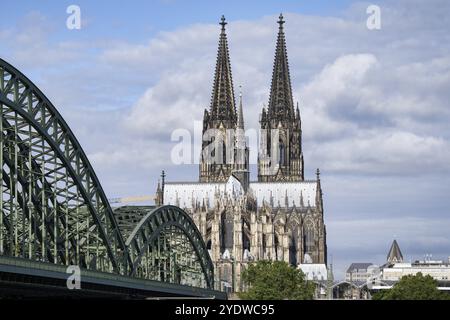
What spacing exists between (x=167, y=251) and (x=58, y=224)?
145ft

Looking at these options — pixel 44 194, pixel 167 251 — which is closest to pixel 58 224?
pixel 44 194

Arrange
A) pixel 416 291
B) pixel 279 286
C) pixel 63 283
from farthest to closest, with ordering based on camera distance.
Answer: pixel 416 291
pixel 279 286
pixel 63 283

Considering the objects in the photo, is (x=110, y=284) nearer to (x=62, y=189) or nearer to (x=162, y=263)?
(x=62, y=189)

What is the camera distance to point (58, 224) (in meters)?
108

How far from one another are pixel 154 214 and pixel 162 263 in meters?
18.8

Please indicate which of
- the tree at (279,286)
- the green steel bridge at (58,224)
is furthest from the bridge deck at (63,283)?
the tree at (279,286)

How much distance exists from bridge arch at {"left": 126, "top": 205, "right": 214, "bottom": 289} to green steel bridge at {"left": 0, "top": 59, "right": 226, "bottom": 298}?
16 centimetres

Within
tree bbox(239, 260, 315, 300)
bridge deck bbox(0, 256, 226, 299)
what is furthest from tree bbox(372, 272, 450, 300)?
bridge deck bbox(0, 256, 226, 299)

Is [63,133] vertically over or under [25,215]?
over

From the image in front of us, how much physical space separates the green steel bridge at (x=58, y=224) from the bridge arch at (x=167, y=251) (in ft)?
0.52

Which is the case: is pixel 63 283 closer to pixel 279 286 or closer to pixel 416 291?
pixel 279 286

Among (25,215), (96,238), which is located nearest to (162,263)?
(96,238)

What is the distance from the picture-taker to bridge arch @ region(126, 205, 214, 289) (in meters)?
134

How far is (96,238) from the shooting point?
118000 millimetres
